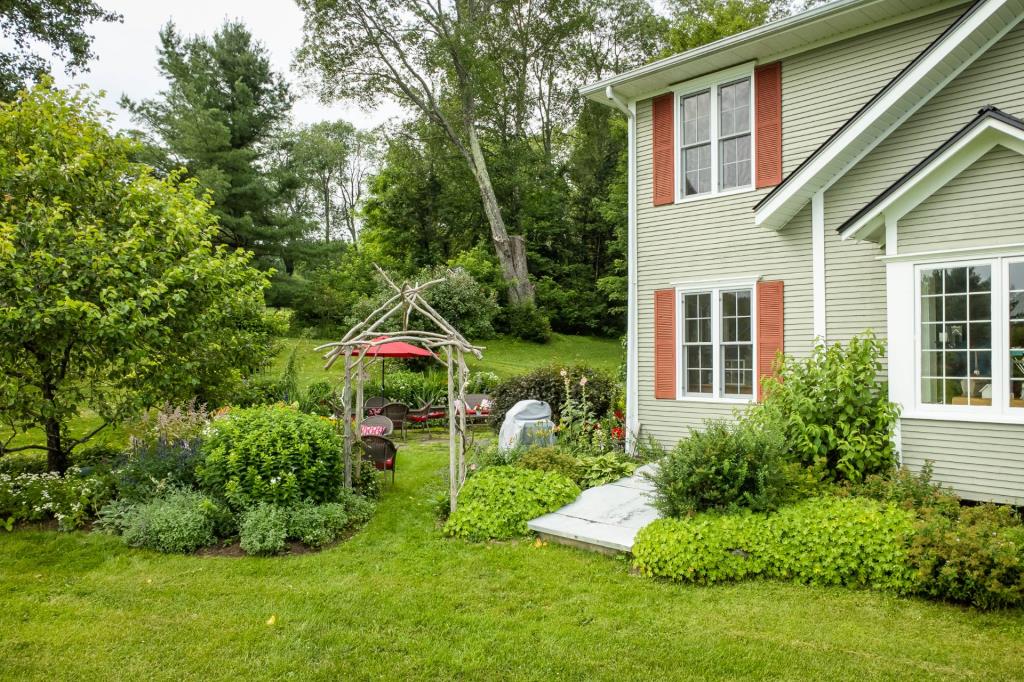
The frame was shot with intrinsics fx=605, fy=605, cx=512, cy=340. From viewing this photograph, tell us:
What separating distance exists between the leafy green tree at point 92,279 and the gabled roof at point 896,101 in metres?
7.26

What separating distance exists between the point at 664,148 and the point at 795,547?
6307 mm

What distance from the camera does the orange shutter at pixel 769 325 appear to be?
8.20m

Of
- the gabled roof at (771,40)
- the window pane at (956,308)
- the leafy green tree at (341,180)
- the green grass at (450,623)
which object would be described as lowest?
the green grass at (450,623)

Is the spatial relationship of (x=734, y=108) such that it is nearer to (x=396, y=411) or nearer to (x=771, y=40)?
(x=771, y=40)

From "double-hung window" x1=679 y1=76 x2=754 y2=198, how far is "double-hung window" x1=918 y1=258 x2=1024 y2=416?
3.07 metres

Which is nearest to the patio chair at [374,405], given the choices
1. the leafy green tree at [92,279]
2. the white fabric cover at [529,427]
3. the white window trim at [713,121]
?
the white fabric cover at [529,427]

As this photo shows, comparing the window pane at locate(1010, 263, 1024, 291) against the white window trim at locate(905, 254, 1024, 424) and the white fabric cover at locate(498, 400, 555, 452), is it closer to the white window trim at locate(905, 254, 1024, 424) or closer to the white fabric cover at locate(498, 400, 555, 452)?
the white window trim at locate(905, 254, 1024, 424)

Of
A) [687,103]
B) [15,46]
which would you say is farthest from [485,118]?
[687,103]

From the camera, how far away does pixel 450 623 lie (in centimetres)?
448

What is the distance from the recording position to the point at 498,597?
493 cm

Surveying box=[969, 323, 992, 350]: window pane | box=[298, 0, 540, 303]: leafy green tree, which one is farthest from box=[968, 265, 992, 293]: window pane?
box=[298, 0, 540, 303]: leafy green tree

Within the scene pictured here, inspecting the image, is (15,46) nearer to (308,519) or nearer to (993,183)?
(308,519)

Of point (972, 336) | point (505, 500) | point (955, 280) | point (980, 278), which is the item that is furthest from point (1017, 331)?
point (505, 500)

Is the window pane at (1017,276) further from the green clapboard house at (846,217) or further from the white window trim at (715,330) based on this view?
the white window trim at (715,330)
